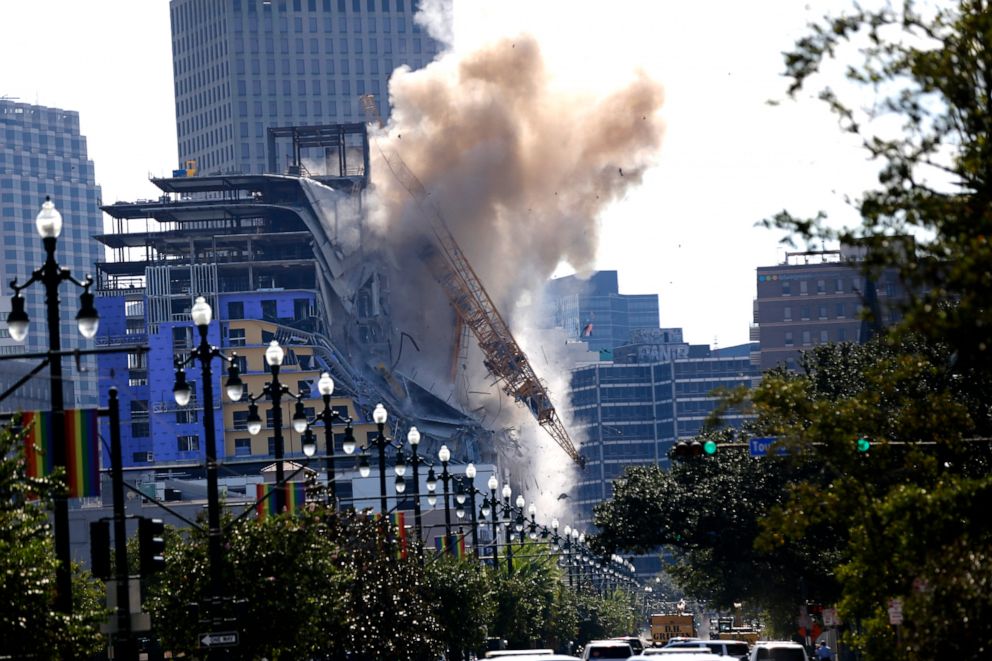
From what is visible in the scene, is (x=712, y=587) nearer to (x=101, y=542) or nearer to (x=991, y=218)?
(x=101, y=542)

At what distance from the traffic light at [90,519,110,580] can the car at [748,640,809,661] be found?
62.0ft

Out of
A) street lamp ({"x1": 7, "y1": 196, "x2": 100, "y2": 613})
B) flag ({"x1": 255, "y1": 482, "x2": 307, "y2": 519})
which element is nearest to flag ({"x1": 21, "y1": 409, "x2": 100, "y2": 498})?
street lamp ({"x1": 7, "y1": 196, "x2": 100, "y2": 613})

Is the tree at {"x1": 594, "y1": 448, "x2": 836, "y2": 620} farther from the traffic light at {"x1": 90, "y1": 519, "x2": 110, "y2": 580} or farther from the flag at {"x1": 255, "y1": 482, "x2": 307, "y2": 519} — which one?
the traffic light at {"x1": 90, "y1": 519, "x2": 110, "y2": 580}

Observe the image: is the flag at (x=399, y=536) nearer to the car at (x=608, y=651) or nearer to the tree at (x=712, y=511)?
the car at (x=608, y=651)

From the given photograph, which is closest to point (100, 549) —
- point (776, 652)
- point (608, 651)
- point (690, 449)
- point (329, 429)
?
point (608, 651)

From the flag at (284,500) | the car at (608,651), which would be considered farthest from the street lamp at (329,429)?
the car at (608,651)

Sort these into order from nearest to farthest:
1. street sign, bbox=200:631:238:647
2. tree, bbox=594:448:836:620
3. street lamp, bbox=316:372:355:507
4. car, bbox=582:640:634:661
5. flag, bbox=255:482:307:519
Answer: street sign, bbox=200:631:238:647
flag, bbox=255:482:307:519
car, bbox=582:640:634:661
street lamp, bbox=316:372:355:507
tree, bbox=594:448:836:620

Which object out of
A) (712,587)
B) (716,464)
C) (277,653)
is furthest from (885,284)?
(277,653)

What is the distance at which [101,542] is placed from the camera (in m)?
33.9

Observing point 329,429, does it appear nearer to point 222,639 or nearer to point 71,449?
point 222,639

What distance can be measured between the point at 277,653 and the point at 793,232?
2171 cm

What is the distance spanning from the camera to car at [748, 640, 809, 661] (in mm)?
47094

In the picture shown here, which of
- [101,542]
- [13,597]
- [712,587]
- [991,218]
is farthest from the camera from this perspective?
[712,587]

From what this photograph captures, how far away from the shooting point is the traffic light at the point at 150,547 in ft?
113
